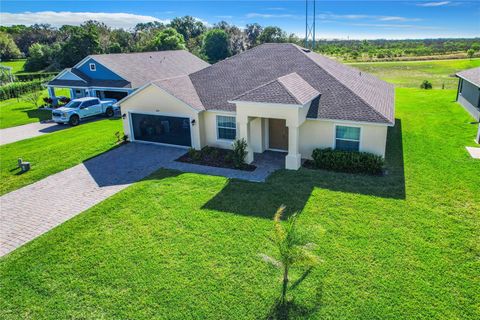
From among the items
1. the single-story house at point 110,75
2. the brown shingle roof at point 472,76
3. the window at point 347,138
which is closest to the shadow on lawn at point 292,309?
the window at point 347,138

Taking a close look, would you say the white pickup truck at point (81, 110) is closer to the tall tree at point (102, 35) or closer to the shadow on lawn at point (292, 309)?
the shadow on lawn at point (292, 309)

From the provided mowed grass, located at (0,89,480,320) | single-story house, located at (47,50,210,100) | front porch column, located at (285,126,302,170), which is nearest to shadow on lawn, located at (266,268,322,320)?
mowed grass, located at (0,89,480,320)

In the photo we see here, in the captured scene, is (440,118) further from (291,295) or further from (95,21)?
(95,21)

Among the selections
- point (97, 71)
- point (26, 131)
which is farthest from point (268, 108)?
point (97, 71)

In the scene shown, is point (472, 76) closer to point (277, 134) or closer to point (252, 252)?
point (277, 134)

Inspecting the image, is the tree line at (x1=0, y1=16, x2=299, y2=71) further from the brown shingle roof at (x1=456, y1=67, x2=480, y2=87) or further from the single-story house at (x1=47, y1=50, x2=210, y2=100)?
the brown shingle roof at (x1=456, y1=67, x2=480, y2=87)

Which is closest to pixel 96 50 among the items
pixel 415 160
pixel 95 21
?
pixel 95 21
